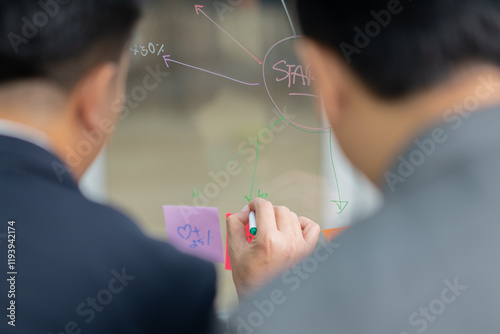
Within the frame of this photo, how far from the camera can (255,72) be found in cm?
96

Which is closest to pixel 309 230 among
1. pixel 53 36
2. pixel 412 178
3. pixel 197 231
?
pixel 197 231

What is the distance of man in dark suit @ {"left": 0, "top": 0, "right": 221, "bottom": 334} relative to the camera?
0.69 m

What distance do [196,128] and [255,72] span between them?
0.16 m

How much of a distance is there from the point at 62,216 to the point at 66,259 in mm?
60

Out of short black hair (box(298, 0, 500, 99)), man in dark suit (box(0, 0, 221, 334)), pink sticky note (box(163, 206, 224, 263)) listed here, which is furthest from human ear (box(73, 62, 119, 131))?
short black hair (box(298, 0, 500, 99))

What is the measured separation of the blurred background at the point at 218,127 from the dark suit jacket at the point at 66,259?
0.70ft

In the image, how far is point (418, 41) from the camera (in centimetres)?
55

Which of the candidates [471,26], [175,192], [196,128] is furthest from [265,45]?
[471,26]

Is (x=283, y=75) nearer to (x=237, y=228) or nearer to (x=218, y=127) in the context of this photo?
(x=218, y=127)

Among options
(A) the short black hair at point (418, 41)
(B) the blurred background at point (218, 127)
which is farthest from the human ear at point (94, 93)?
(A) the short black hair at point (418, 41)

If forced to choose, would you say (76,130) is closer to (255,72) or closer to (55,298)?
(55,298)

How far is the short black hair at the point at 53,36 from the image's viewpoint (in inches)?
27.5

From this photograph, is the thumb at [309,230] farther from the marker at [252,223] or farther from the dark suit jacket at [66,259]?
the dark suit jacket at [66,259]

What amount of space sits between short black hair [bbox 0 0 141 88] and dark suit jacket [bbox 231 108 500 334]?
1.48 feet
